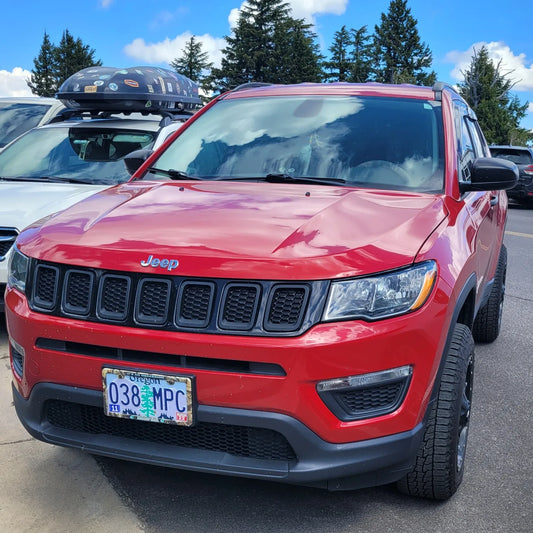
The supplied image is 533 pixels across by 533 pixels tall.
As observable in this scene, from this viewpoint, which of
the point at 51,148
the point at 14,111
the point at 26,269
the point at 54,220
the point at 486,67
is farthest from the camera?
the point at 486,67

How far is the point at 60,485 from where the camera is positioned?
3215 mm

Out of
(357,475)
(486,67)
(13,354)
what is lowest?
(357,475)

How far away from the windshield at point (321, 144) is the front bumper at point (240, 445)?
1.37 meters

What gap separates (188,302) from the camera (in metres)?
2.54

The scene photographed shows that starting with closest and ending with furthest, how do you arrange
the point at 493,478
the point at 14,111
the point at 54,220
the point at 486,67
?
the point at 54,220 → the point at 493,478 → the point at 14,111 → the point at 486,67

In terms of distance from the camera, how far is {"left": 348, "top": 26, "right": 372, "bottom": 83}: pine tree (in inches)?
3378

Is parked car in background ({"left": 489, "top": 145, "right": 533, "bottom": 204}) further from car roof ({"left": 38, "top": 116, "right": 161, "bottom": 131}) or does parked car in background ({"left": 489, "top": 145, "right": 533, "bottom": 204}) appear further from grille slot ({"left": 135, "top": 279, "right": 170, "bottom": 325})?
grille slot ({"left": 135, "top": 279, "right": 170, "bottom": 325})

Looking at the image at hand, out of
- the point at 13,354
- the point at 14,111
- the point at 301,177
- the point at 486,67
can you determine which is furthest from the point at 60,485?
the point at 486,67

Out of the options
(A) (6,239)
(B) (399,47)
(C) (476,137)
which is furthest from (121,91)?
(B) (399,47)

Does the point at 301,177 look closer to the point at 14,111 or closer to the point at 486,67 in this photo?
the point at 14,111

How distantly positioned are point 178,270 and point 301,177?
4.03 feet

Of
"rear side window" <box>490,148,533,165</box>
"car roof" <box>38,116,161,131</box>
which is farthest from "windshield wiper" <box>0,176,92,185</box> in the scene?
"rear side window" <box>490,148,533,165</box>

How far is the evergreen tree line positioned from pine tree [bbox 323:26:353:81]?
6 cm

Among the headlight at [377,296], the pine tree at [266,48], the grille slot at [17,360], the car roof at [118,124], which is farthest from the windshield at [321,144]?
the pine tree at [266,48]
